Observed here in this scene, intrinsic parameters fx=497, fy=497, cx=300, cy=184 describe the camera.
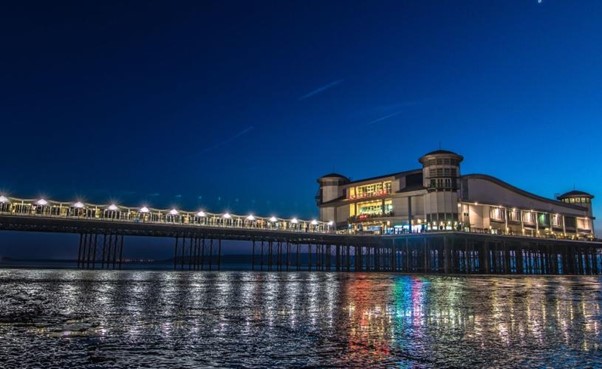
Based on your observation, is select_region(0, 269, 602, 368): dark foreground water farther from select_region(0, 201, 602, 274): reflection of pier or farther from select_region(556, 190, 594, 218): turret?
select_region(556, 190, 594, 218): turret

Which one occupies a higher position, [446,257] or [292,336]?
[446,257]

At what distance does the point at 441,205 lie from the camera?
92.1 metres

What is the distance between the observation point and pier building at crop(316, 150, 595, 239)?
306 ft

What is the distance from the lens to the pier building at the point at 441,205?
93.1m

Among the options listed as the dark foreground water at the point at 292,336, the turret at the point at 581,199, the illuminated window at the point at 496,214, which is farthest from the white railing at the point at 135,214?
the turret at the point at 581,199

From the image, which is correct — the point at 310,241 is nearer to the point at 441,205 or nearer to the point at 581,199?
the point at 441,205

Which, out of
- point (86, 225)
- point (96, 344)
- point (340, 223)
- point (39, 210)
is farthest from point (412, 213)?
point (96, 344)

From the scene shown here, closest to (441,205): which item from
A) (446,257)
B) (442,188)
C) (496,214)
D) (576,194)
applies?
(442,188)

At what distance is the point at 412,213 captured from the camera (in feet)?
323

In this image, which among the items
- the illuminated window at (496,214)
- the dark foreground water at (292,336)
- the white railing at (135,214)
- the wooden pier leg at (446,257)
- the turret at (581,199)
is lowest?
the dark foreground water at (292,336)

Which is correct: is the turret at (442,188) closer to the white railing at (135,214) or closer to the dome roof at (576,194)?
the white railing at (135,214)

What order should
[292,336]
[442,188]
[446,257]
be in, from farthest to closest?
[442,188], [446,257], [292,336]

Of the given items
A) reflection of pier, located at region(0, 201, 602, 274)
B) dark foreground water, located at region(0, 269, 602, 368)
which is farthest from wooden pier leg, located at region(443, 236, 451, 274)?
dark foreground water, located at region(0, 269, 602, 368)

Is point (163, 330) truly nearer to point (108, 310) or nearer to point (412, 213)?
point (108, 310)
